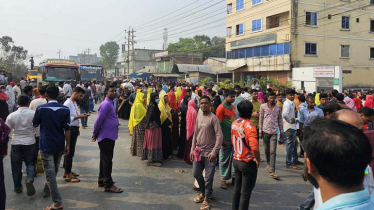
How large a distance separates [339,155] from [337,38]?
114 feet

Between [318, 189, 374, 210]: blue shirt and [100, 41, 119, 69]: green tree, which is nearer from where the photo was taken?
[318, 189, 374, 210]: blue shirt

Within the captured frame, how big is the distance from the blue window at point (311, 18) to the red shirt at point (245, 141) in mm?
29728

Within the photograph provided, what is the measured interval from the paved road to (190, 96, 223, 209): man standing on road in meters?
0.42

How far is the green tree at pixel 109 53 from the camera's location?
101m

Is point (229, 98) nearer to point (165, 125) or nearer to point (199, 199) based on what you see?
point (199, 199)

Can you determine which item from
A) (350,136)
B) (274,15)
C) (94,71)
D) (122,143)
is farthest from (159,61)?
(350,136)

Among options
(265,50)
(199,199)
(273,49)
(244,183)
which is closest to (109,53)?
(265,50)

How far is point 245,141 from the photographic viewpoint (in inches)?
162

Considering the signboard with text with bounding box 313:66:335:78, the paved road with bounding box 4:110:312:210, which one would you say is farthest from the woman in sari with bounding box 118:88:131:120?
the signboard with text with bounding box 313:66:335:78

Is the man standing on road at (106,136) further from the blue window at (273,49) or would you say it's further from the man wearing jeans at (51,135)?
the blue window at (273,49)

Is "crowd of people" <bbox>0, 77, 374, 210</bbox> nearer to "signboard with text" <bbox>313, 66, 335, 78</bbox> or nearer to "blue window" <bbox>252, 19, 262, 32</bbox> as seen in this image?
"signboard with text" <bbox>313, 66, 335, 78</bbox>

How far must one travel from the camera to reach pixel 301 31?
1177 inches

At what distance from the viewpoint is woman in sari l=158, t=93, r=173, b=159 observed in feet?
24.6

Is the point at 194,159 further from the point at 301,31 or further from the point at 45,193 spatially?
the point at 301,31
